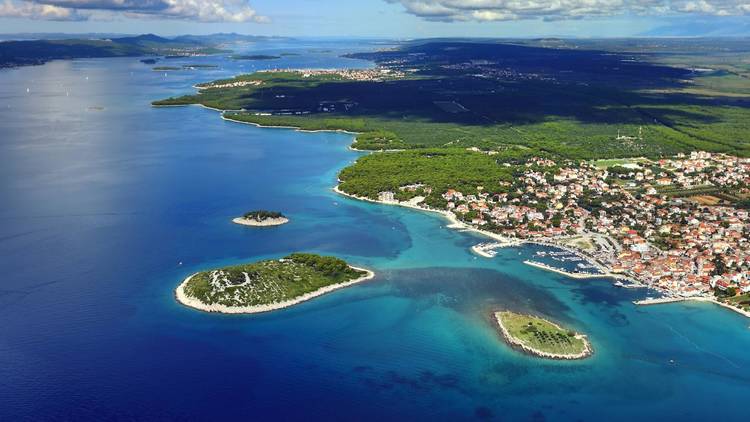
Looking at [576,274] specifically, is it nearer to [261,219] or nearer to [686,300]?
[686,300]

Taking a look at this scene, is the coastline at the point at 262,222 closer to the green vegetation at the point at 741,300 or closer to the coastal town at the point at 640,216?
the coastal town at the point at 640,216

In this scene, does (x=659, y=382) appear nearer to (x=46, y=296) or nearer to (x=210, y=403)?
(x=210, y=403)

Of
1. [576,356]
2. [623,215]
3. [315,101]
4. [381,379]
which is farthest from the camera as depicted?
[315,101]

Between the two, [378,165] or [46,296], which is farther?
[378,165]

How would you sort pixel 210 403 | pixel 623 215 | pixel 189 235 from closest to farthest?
pixel 210 403 < pixel 189 235 < pixel 623 215

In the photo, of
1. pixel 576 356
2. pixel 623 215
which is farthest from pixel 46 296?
pixel 623 215

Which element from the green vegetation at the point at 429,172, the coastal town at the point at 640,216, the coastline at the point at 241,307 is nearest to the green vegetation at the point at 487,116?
the green vegetation at the point at 429,172

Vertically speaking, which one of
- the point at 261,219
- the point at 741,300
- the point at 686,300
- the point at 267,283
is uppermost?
the point at 261,219

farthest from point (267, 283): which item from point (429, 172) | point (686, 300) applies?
point (429, 172)
